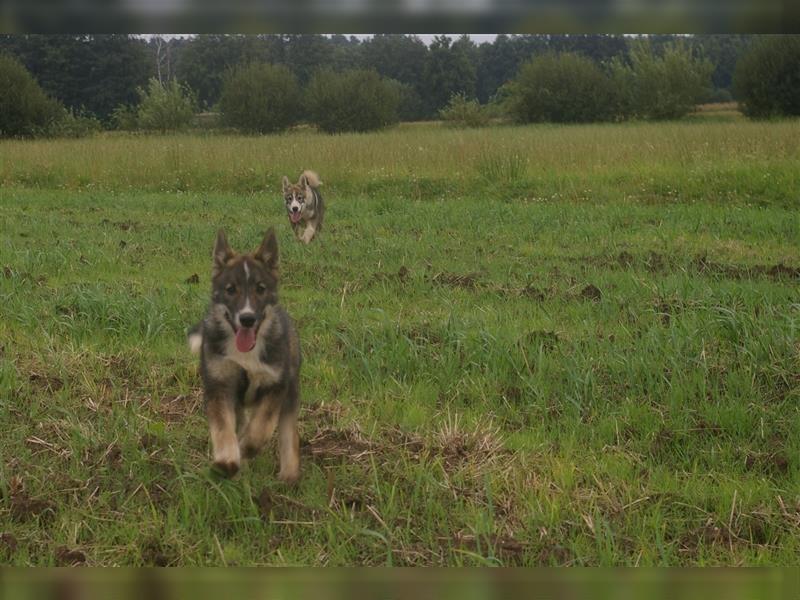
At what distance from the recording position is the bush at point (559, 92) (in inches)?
2114

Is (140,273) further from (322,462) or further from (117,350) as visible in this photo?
(322,462)

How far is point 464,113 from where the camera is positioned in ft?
164

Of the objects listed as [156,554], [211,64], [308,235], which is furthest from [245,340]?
[211,64]

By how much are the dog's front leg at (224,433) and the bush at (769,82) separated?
41247 mm

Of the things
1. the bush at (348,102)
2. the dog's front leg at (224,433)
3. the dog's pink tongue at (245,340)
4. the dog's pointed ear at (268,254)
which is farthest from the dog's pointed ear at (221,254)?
the bush at (348,102)

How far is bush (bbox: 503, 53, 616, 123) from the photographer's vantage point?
5369 cm

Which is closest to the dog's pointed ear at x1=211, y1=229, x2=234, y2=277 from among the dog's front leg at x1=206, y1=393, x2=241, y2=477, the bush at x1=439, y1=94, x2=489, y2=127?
the dog's front leg at x1=206, y1=393, x2=241, y2=477

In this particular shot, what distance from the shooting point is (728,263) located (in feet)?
30.9

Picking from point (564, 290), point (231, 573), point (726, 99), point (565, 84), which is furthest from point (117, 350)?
point (726, 99)

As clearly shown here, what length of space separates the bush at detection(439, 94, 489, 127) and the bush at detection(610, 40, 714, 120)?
12.2 metres

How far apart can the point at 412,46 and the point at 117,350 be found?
56.5 m

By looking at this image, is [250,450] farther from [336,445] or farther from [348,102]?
[348,102]

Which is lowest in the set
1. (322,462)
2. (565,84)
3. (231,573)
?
(322,462)
